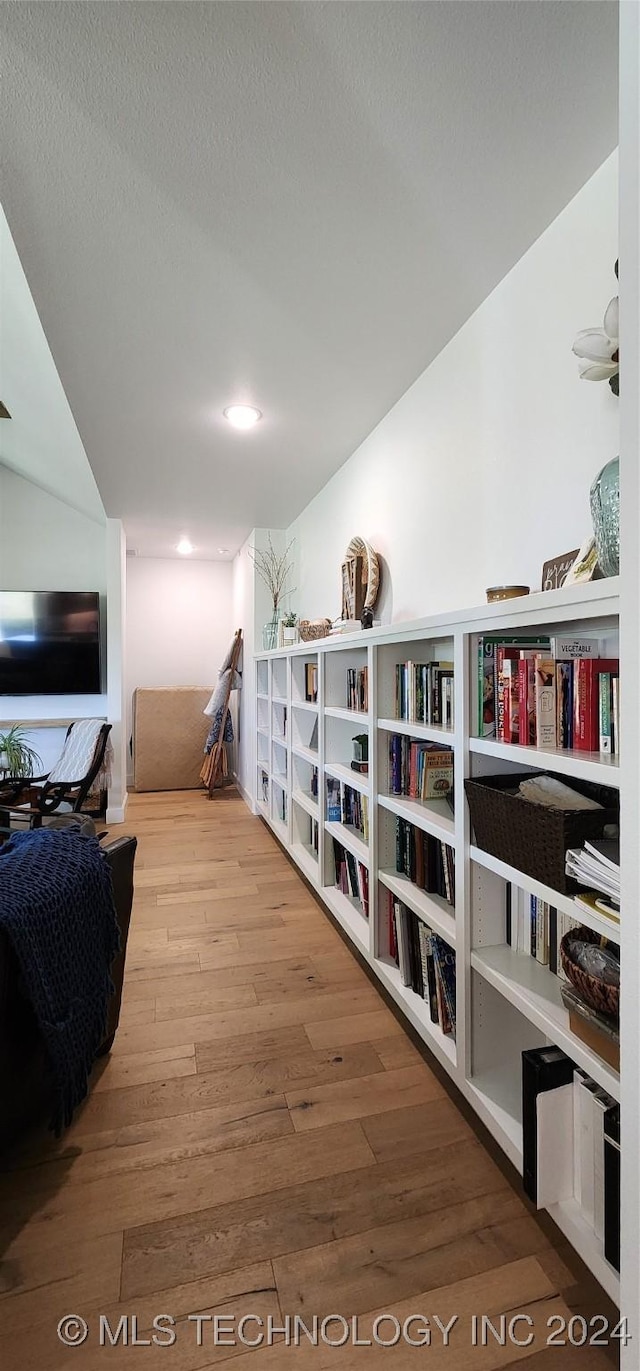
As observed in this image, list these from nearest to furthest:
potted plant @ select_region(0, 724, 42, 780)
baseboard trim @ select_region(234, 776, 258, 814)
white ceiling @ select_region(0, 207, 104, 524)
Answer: white ceiling @ select_region(0, 207, 104, 524) → potted plant @ select_region(0, 724, 42, 780) → baseboard trim @ select_region(234, 776, 258, 814)

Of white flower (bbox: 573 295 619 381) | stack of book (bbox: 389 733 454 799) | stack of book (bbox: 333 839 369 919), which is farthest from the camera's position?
stack of book (bbox: 333 839 369 919)

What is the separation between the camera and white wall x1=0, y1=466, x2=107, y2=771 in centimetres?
503

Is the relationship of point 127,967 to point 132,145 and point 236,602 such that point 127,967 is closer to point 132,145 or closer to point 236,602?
point 132,145

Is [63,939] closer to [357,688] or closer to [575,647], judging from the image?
[575,647]

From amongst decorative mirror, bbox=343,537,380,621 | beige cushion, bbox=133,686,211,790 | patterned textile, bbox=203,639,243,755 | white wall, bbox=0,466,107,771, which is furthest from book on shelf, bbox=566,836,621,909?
beige cushion, bbox=133,686,211,790

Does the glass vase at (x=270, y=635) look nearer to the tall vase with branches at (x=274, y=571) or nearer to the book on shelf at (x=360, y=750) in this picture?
the tall vase with branches at (x=274, y=571)

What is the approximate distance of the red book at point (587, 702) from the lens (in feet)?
3.80

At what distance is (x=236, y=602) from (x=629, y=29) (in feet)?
17.2

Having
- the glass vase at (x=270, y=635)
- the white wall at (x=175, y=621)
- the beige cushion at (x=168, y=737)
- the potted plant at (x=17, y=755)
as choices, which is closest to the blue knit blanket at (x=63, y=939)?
the glass vase at (x=270, y=635)

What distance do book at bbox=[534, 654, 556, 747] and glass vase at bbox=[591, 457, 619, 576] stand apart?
220mm

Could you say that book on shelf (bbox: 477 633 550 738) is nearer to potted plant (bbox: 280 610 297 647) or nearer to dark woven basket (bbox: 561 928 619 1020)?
dark woven basket (bbox: 561 928 619 1020)

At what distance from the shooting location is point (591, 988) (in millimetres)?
1020

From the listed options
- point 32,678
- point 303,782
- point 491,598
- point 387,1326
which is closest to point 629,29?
point 491,598

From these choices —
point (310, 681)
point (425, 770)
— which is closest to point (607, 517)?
point (425, 770)
